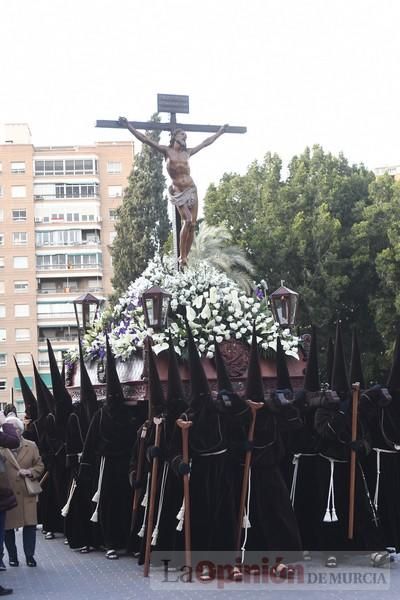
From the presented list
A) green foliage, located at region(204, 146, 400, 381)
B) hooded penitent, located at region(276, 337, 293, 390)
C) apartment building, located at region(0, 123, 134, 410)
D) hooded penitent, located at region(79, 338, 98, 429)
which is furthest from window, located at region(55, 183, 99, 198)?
hooded penitent, located at region(276, 337, 293, 390)

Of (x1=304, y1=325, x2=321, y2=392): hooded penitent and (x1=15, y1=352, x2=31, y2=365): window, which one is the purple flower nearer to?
(x1=304, y1=325, x2=321, y2=392): hooded penitent

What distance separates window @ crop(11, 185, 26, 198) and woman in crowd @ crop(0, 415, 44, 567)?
49.7 meters

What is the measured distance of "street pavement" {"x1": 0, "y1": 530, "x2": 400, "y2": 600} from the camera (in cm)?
837

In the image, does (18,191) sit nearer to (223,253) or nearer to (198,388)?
(223,253)

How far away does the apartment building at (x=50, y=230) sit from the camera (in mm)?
57656

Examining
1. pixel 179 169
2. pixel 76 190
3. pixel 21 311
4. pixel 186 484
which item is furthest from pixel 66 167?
pixel 186 484

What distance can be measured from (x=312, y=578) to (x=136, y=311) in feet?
15.3

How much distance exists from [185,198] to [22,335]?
4514 cm

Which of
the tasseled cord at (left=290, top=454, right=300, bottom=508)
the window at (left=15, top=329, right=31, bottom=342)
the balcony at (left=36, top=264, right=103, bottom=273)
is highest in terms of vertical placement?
the balcony at (left=36, top=264, right=103, bottom=273)

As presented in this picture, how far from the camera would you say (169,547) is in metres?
9.59

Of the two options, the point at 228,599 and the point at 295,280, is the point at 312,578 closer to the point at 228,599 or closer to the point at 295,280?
the point at 228,599

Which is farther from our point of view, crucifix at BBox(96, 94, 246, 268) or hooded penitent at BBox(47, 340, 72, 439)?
crucifix at BBox(96, 94, 246, 268)

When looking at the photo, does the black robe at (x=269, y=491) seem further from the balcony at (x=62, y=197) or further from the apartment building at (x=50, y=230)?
the balcony at (x=62, y=197)

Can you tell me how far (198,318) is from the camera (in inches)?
464
